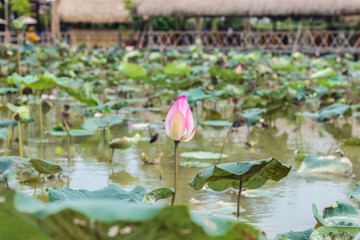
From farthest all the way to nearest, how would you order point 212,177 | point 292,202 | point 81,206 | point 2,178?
1. point 292,202
2. point 2,178
3. point 212,177
4. point 81,206

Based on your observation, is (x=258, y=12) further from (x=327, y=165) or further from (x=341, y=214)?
(x=341, y=214)

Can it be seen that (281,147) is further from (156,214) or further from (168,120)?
(156,214)

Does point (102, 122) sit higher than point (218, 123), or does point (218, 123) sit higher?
point (102, 122)

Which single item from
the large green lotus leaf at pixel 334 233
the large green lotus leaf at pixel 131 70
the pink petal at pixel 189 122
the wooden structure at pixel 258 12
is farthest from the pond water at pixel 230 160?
the wooden structure at pixel 258 12

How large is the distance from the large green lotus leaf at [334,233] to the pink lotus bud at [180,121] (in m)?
0.33

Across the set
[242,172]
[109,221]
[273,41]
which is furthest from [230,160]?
[273,41]

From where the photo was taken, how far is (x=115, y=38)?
2111 centimetres

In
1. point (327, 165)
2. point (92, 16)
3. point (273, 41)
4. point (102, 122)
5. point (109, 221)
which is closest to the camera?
point (109, 221)

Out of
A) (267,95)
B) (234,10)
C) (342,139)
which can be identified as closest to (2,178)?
(342,139)

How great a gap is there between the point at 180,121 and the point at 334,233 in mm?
395

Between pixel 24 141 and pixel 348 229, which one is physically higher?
pixel 348 229

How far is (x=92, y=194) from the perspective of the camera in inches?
46.8

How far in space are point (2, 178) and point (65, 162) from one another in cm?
106

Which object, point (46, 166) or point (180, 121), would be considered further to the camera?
point (46, 166)
